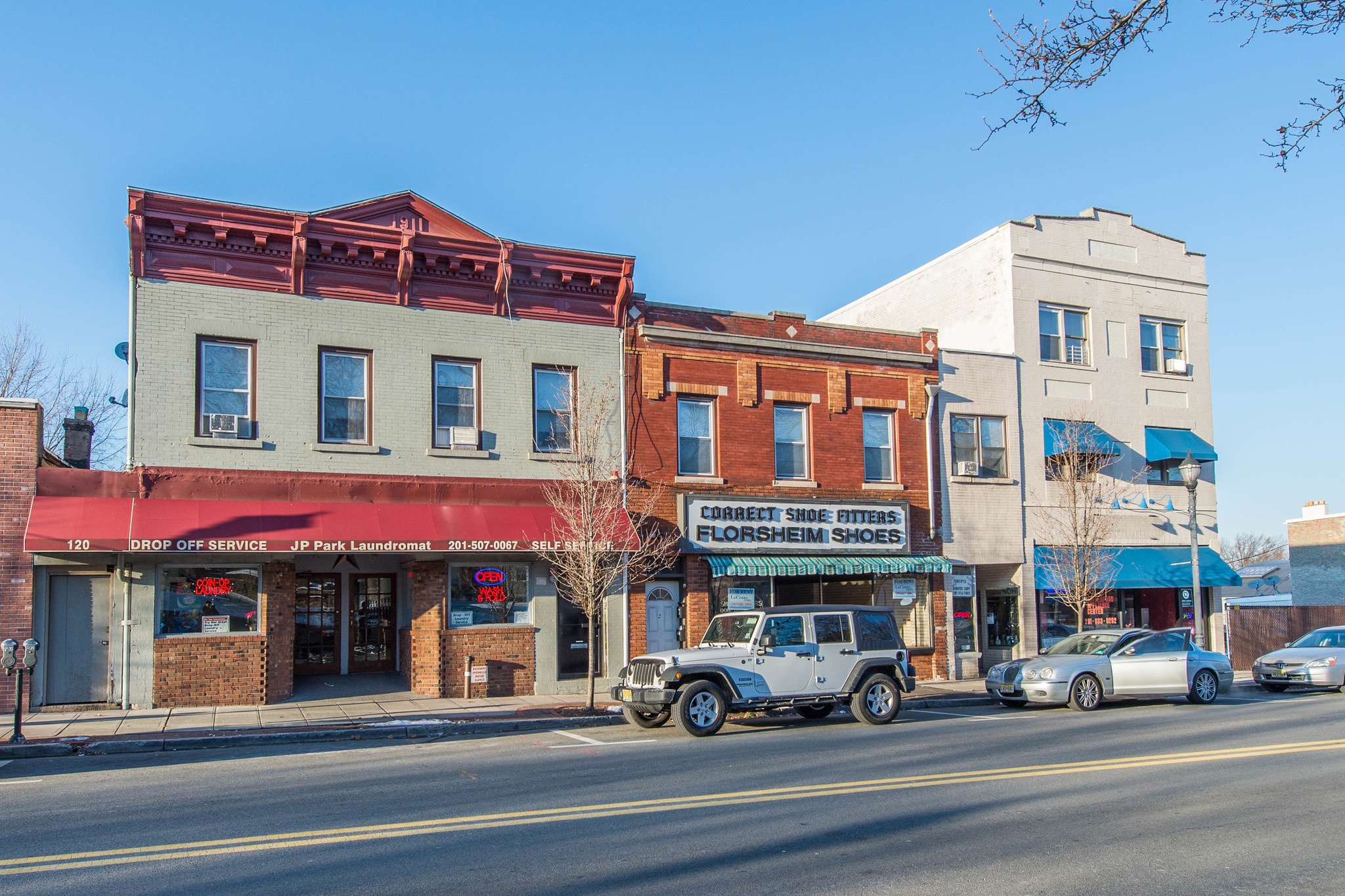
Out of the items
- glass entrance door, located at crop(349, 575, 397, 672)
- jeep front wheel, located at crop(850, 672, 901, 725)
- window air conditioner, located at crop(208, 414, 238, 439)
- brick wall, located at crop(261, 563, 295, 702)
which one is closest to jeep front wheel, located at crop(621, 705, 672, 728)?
jeep front wheel, located at crop(850, 672, 901, 725)

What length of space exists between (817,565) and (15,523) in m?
14.3

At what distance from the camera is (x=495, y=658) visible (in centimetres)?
1844

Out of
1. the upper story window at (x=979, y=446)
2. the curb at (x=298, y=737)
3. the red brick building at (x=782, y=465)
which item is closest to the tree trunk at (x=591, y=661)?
the curb at (x=298, y=737)

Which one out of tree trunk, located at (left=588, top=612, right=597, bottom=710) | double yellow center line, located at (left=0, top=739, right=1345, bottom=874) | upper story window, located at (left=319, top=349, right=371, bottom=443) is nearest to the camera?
double yellow center line, located at (left=0, top=739, right=1345, bottom=874)

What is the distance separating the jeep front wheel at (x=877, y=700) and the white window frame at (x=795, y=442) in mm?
7202

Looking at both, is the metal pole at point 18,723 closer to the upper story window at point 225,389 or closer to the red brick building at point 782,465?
the upper story window at point 225,389

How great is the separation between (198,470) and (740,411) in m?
10.3

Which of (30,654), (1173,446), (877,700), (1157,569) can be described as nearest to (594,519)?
(877,700)

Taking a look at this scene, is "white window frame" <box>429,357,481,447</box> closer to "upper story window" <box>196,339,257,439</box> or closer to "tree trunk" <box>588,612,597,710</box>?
"upper story window" <box>196,339,257,439</box>

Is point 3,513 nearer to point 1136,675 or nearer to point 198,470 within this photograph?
point 198,470

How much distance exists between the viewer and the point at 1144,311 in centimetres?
2639

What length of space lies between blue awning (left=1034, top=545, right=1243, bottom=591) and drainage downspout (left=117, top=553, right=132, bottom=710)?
18.8 m

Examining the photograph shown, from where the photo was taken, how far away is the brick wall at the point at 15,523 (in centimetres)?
1548

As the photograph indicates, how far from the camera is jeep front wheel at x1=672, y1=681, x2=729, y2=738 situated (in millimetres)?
13586
